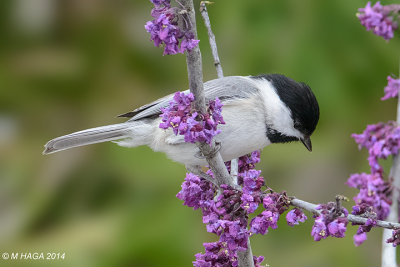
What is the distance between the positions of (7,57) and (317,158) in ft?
5.56

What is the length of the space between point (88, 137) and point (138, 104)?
3.28 ft

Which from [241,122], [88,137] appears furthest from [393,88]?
[88,137]

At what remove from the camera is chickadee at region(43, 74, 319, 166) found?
1.77 m

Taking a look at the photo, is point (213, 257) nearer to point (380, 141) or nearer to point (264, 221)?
point (264, 221)

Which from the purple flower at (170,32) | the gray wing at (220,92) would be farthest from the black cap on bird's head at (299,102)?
the purple flower at (170,32)

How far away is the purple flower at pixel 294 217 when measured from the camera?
1.12m

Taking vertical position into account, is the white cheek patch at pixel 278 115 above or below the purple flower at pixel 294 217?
above

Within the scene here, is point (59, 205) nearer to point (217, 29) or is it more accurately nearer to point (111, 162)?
point (111, 162)

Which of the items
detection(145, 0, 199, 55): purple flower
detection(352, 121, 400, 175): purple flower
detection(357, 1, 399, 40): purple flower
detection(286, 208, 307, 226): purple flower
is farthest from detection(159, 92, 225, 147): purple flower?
detection(352, 121, 400, 175): purple flower

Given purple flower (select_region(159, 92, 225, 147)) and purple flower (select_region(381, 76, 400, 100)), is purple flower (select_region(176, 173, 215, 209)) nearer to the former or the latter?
purple flower (select_region(159, 92, 225, 147))

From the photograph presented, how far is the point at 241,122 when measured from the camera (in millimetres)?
1770

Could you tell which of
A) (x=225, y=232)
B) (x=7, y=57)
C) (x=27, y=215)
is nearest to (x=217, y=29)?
(x=7, y=57)

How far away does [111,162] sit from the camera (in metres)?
2.78

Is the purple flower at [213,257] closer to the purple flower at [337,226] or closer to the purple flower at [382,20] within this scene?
the purple flower at [337,226]
